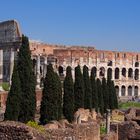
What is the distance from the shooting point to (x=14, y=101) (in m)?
26.0

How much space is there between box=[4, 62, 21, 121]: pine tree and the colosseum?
35568mm

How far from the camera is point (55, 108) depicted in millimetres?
28062

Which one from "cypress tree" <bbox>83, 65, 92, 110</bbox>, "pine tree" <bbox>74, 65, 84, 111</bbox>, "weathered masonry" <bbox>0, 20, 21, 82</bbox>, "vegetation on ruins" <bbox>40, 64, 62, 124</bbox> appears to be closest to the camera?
"vegetation on ruins" <bbox>40, 64, 62, 124</bbox>

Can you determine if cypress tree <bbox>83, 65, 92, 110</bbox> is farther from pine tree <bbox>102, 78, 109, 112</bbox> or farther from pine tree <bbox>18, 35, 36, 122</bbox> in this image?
pine tree <bbox>18, 35, 36, 122</bbox>

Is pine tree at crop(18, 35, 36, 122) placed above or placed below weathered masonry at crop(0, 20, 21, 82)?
below

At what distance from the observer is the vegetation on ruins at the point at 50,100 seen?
2786 centimetres

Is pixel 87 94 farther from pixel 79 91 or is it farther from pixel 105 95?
pixel 105 95

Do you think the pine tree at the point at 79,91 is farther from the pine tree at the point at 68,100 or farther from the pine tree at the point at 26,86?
the pine tree at the point at 26,86

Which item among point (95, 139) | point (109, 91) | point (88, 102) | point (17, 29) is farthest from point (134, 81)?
point (95, 139)

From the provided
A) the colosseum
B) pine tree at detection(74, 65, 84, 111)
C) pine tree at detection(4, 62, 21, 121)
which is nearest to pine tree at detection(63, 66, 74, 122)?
pine tree at detection(74, 65, 84, 111)

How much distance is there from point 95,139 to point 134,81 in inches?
2376

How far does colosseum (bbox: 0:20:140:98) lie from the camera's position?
66.9 meters

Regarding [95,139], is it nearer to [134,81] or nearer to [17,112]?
[17,112]

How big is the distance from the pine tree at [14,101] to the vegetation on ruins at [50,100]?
7.67 ft
